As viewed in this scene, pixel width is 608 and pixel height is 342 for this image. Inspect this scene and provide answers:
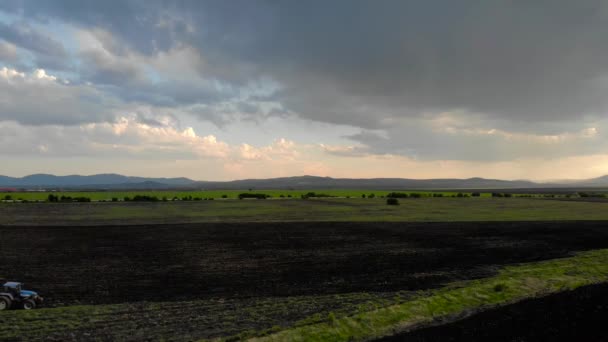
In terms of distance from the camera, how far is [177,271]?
64.2 feet

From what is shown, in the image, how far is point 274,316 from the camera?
1253 cm

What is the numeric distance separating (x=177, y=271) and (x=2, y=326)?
8393 mm

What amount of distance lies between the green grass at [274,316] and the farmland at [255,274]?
0.20ft

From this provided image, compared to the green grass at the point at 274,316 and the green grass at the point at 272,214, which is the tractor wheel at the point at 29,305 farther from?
the green grass at the point at 272,214

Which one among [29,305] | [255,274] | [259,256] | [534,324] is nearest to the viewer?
[534,324]

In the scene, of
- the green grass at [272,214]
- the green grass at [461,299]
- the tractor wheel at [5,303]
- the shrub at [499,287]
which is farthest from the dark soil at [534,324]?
the green grass at [272,214]

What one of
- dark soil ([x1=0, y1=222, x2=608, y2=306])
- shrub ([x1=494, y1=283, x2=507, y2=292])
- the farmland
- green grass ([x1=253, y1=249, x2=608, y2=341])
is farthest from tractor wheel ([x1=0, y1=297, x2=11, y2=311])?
shrub ([x1=494, y1=283, x2=507, y2=292])

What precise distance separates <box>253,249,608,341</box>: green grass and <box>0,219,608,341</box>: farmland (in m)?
0.10

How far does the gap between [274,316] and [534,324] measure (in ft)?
27.4

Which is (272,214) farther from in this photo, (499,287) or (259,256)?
(499,287)

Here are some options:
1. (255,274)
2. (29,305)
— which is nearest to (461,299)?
(255,274)

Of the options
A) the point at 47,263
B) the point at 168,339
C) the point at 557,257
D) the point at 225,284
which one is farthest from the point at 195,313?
the point at 557,257

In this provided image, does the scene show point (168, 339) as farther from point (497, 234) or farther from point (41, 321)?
point (497, 234)

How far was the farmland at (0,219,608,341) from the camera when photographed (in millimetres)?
12109
